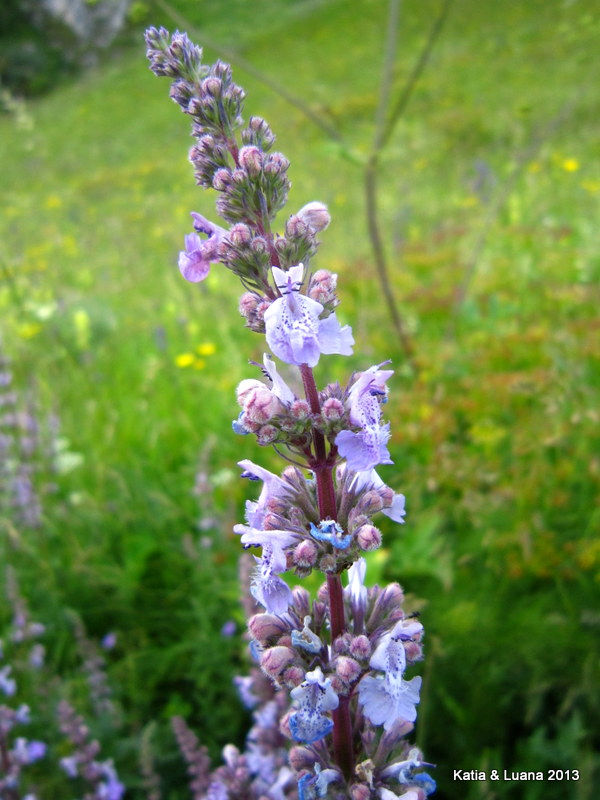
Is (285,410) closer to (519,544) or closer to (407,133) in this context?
(519,544)

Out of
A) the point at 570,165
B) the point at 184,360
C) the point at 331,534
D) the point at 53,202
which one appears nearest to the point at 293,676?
the point at 331,534

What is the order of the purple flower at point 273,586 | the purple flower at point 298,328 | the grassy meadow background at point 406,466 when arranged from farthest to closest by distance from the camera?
the grassy meadow background at point 406,466, the purple flower at point 273,586, the purple flower at point 298,328

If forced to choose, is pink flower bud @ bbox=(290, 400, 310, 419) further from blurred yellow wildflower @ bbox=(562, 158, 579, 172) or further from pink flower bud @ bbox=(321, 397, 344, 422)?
blurred yellow wildflower @ bbox=(562, 158, 579, 172)

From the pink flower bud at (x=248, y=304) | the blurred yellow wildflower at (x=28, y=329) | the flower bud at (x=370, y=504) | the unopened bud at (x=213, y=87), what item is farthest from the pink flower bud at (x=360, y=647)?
the blurred yellow wildflower at (x=28, y=329)

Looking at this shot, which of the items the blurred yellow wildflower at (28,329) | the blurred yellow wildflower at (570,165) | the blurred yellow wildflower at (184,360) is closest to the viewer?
the blurred yellow wildflower at (184,360)

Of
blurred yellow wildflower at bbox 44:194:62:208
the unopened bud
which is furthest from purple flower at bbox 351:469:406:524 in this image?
blurred yellow wildflower at bbox 44:194:62:208

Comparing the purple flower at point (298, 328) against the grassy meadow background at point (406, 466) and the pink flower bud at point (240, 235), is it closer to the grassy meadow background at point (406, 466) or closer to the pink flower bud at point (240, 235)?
the pink flower bud at point (240, 235)
